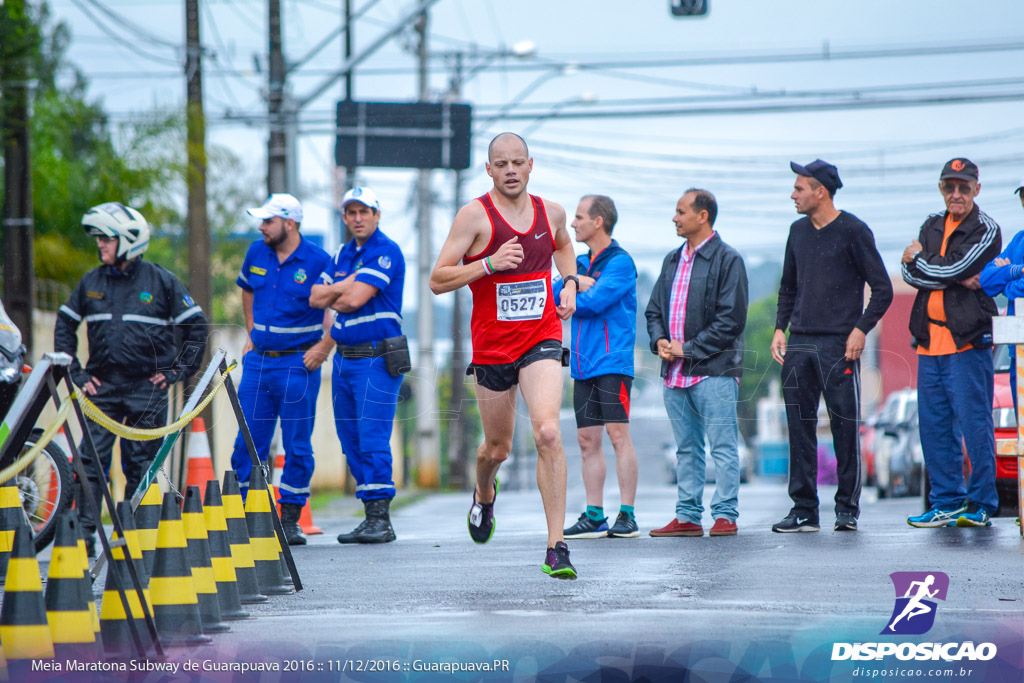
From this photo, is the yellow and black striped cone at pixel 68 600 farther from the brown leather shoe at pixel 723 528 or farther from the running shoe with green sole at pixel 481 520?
the brown leather shoe at pixel 723 528

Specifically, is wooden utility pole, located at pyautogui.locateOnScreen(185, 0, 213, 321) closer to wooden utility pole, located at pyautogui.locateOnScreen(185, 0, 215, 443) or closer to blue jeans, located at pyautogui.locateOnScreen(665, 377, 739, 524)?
wooden utility pole, located at pyautogui.locateOnScreen(185, 0, 215, 443)

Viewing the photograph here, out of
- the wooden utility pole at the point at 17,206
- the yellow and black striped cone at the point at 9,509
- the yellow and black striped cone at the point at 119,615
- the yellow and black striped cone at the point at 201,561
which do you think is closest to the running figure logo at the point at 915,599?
the yellow and black striped cone at the point at 201,561

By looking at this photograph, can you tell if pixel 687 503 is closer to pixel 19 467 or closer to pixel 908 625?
pixel 908 625

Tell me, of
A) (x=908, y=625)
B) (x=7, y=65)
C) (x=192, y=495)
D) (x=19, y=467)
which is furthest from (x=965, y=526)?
(x=7, y=65)

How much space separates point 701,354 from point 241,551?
3550 millimetres

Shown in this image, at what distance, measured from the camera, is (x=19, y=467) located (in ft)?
14.9

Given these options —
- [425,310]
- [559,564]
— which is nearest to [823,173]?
[559,564]

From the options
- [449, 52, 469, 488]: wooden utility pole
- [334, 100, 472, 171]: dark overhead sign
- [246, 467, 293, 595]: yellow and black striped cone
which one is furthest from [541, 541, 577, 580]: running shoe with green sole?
[449, 52, 469, 488]: wooden utility pole

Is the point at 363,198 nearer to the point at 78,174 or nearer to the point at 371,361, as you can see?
the point at 371,361

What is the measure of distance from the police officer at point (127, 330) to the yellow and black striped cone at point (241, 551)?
2.48 meters

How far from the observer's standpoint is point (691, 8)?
1513 centimetres

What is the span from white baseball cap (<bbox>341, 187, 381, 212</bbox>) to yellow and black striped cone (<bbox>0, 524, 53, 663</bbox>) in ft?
14.5

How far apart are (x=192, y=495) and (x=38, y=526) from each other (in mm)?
3536

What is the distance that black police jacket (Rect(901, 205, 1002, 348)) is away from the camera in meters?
7.91
